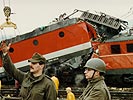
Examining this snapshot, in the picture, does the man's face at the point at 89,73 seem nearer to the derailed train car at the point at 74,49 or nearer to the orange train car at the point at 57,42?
the derailed train car at the point at 74,49

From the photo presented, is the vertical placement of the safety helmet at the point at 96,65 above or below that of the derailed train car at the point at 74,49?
below

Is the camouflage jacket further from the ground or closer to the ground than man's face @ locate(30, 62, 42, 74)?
closer to the ground

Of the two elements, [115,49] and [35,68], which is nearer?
[35,68]

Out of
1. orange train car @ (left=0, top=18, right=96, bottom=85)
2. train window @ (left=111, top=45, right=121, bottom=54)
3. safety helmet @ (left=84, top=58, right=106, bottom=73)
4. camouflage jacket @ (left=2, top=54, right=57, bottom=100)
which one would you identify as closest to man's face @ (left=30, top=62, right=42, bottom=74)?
camouflage jacket @ (left=2, top=54, right=57, bottom=100)

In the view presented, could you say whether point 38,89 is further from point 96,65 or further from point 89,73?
point 96,65

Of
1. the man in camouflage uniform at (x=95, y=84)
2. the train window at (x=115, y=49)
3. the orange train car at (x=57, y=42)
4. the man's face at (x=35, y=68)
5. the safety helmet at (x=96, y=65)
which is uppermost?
the orange train car at (x=57, y=42)

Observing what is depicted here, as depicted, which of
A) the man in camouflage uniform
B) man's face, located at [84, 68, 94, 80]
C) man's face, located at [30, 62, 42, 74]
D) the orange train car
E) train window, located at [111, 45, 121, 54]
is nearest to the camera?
the man in camouflage uniform

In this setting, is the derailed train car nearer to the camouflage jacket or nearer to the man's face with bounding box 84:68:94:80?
the camouflage jacket

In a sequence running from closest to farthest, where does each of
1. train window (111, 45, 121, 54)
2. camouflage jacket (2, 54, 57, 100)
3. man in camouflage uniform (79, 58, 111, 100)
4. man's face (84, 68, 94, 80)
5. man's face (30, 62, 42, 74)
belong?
man in camouflage uniform (79, 58, 111, 100) → man's face (84, 68, 94, 80) → camouflage jacket (2, 54, 57, 100) → man's face (30, 62, 42, 74) → train window (111, 45, 121, 54)

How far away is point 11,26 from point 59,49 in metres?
4.58

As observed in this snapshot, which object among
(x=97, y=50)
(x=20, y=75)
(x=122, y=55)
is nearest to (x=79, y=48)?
(x=97, y=50)

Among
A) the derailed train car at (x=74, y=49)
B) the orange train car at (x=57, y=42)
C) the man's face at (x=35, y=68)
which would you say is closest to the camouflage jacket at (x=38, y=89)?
the man's face at (x=35, y=68)

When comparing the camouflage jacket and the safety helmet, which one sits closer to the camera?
the safety helmet

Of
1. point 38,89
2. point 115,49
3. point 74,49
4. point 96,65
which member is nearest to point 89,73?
point 96,65
